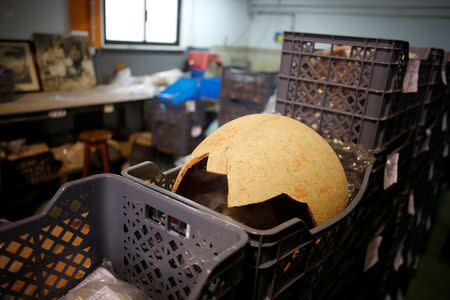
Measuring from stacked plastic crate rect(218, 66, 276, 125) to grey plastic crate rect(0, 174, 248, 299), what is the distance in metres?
2.36

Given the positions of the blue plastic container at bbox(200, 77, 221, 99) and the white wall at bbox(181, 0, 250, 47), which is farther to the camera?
the white wall at bbox(181, 0, 250, 47)

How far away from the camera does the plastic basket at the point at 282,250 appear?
2.14 feet

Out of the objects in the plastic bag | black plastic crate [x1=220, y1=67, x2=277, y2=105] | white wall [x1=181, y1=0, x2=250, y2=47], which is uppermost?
white wall [x1=181, y1=0, x2=250, y2=47]

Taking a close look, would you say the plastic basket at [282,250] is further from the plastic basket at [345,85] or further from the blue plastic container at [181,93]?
the blue plastic container at [181,93]

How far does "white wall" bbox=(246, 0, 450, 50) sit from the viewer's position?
4.96m

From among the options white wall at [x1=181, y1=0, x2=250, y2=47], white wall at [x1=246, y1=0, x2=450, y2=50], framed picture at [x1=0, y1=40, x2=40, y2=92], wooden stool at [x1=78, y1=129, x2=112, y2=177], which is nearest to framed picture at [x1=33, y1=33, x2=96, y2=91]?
framed picture at [x1=0, y1=40, x2=40, y2=92]

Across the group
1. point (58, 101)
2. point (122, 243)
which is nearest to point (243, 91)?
point (58, 101)

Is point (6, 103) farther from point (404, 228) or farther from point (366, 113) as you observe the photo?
point (404, 228)

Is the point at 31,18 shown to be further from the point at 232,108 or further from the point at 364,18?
the point at 364,18

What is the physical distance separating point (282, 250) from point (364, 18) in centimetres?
590

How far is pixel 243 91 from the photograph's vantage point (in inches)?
128

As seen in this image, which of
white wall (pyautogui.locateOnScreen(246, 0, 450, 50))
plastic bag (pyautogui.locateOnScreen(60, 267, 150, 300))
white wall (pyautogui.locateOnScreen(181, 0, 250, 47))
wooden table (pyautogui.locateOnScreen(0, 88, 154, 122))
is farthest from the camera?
white wall (pyautogui.locateOnScreen(181, 0, 250, 47))

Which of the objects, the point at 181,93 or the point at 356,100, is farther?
the point at 181,93

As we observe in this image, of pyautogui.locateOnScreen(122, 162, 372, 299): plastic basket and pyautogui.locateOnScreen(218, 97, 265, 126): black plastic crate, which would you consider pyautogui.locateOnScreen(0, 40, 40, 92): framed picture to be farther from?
pyautogui.locateOnScreen(122, 162, 372, 299): plastic basket
